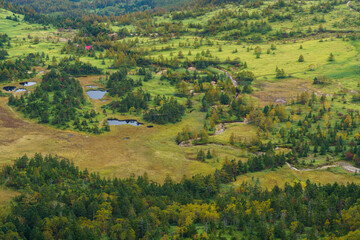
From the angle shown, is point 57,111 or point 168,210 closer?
point 168,210

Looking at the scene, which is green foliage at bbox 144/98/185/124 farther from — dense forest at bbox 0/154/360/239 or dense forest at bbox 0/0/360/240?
dense forest at bbox 0/154/360/239

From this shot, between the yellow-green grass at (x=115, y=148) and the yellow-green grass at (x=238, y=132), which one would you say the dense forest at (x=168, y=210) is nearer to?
the yellow-green grass at (x=115, y=148)

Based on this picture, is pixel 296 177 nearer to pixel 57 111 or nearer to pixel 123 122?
pixel 123 122

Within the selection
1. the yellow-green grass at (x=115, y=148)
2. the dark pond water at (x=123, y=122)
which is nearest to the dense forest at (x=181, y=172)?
the yellow-green grass at (x=115, y=148)

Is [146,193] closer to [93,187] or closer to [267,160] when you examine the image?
[93,187]

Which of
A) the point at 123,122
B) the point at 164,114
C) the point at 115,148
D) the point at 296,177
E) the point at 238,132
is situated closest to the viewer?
the point at 296,177

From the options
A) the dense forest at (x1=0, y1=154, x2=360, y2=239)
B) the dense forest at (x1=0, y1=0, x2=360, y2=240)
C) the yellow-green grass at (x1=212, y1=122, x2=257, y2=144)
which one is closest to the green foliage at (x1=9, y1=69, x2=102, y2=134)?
the dense forest at (x1=0, y1=0, x2=360, y2=240)

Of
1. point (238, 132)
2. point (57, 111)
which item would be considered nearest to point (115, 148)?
point (57, 111)

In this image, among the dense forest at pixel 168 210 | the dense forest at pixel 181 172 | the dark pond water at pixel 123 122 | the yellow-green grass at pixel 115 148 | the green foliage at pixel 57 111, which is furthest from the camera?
the dark pond water at pixel 123 122
